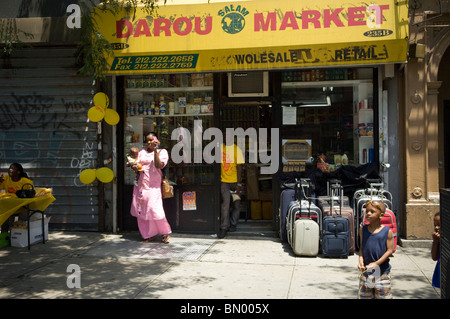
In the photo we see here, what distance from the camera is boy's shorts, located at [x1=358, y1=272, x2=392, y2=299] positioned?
14.4 ft

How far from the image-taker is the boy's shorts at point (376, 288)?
4.38 metres

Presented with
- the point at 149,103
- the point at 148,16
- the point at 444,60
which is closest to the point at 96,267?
the point at 149,103

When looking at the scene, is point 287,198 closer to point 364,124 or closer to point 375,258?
point 364,124

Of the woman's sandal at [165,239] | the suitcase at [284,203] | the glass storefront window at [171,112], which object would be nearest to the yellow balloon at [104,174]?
the glass storefront window at [171,112]

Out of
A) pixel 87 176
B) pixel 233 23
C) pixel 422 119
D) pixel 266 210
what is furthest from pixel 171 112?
pixel 422 119

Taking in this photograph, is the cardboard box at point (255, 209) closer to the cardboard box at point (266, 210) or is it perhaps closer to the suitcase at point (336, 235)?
the cardboard box at point (266, 210)

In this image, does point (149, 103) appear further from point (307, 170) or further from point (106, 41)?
point (307, 170)

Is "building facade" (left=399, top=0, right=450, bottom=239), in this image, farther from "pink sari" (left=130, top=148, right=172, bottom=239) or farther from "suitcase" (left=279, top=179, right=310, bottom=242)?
"pink sari" (left=130, top=148, right=172, bottom=239)

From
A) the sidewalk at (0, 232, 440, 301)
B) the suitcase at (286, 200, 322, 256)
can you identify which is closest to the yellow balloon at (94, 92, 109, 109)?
the sidewalk at (0, 232, 440, 301)

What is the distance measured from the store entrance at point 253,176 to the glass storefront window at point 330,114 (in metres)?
0.47

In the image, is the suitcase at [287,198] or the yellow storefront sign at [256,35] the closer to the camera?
the yellow storefront sign at [256,35]

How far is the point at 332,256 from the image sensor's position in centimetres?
735
